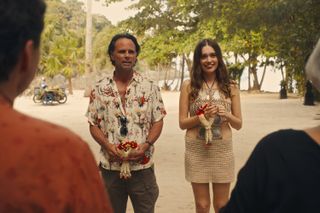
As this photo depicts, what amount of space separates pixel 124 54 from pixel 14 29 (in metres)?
2.77

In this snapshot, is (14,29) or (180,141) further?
(180,141)

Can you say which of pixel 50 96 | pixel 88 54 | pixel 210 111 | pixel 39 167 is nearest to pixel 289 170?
pixel 39 167

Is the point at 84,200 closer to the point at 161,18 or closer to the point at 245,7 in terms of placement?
the point at 245,7

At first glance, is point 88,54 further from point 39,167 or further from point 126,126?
point 39,167

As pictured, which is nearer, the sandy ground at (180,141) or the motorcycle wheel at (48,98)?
the sandy ground at (180,141)

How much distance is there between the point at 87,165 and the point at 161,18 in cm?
1021

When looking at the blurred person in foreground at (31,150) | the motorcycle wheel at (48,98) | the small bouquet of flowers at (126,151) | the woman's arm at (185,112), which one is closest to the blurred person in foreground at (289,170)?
the blurred person in foreground at (31,150)

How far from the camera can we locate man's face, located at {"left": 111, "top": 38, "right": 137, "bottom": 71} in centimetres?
419

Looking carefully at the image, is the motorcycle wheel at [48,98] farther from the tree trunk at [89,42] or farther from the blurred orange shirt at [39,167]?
the blurred orange shirt at [39,167]

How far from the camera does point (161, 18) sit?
37.7ft

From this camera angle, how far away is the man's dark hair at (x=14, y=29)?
4.69ft

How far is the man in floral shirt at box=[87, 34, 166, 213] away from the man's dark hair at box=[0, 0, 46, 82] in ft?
8.65

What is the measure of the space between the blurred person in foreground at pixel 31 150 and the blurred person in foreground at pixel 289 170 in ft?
1.65

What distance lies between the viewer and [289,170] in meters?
1.63
